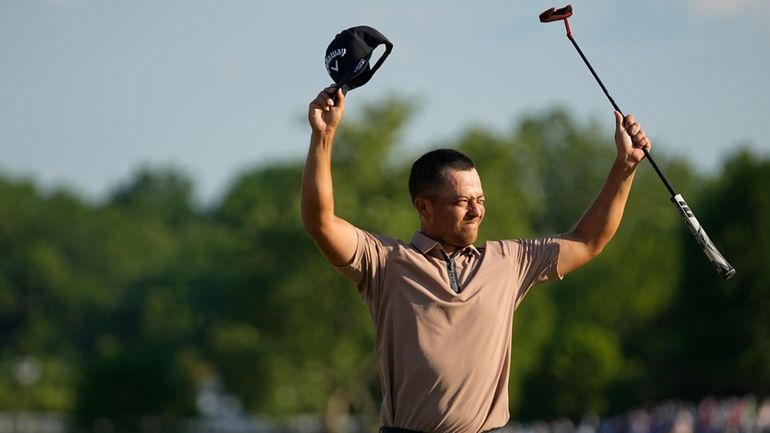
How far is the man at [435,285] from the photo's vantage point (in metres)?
7.13

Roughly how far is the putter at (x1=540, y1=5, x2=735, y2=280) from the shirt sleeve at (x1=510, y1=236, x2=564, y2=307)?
0.69 metres

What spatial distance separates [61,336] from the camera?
4966 inches

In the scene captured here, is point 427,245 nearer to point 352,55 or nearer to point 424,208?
point 424,208

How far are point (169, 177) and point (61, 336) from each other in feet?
176

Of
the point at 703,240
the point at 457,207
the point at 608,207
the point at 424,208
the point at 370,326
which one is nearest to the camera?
the point at 457,207

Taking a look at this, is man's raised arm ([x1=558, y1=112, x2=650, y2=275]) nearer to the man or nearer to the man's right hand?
the man

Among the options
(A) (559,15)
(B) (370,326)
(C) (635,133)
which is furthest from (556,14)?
(B) (370,326)

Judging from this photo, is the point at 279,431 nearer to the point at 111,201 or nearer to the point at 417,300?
the point at 417,300

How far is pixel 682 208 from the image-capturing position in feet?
26.8

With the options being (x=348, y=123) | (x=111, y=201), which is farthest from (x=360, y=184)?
(x=111, y=201)

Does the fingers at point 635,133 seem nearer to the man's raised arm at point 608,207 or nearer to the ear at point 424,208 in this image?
the man's raised arm at point 608,207

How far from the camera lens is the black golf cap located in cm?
739

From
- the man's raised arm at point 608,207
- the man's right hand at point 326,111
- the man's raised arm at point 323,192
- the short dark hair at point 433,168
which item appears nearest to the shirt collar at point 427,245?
the short dark hair at point 433,168

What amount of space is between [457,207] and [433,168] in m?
0.22
